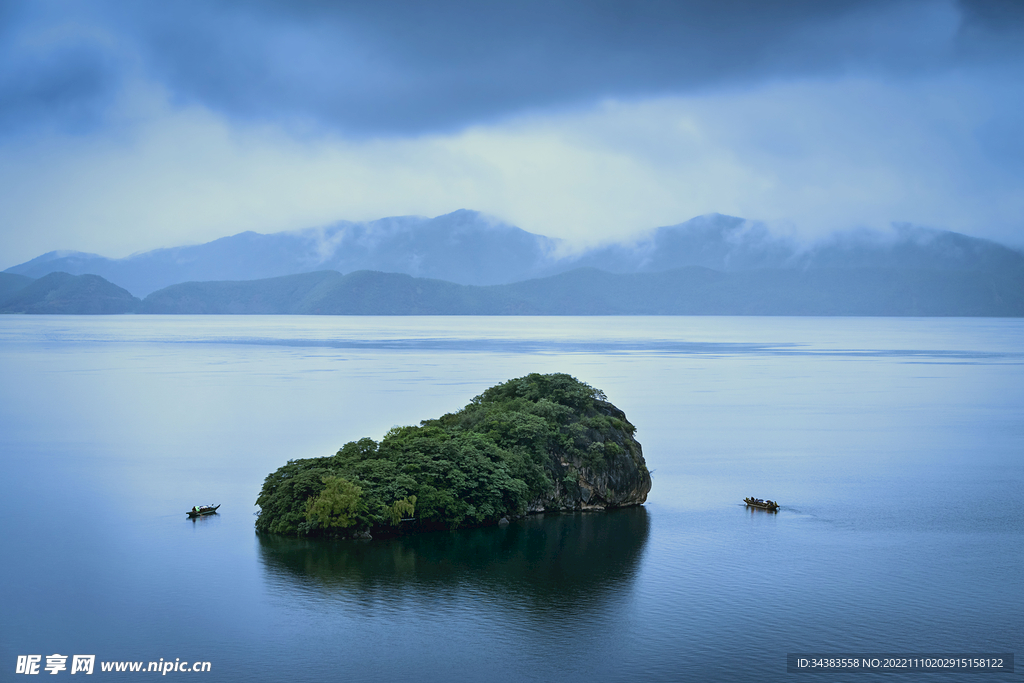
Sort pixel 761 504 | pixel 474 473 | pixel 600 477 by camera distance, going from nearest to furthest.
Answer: pixel 474 473, pixel 600 477, pixel 761 504

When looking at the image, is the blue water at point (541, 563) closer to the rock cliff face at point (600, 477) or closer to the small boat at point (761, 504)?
the small boat at point (761, 504)

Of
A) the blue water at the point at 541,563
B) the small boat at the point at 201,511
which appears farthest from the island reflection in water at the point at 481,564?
the small boat at the point at 201,511

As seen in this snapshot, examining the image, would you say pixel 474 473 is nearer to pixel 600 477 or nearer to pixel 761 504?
pixel 600 477

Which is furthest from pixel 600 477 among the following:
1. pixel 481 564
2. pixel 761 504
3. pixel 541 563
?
pixel 481 564

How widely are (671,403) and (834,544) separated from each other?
173 ft

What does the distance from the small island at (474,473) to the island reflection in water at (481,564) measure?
3.41 ft

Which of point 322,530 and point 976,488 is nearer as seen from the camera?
point 322,530

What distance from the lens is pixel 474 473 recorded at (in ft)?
141

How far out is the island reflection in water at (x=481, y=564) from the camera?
3519 cm

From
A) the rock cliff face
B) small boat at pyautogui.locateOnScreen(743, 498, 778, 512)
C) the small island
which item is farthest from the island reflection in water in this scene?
small boat at pyautogui.locateOnScreen(743, 498, 778, 512)

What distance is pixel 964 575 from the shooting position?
37.6 meters

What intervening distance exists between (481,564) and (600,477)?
10.4 m

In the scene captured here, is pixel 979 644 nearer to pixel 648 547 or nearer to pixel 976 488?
pixel 648 547

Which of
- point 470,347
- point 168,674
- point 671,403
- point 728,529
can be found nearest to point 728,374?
point 671,403
